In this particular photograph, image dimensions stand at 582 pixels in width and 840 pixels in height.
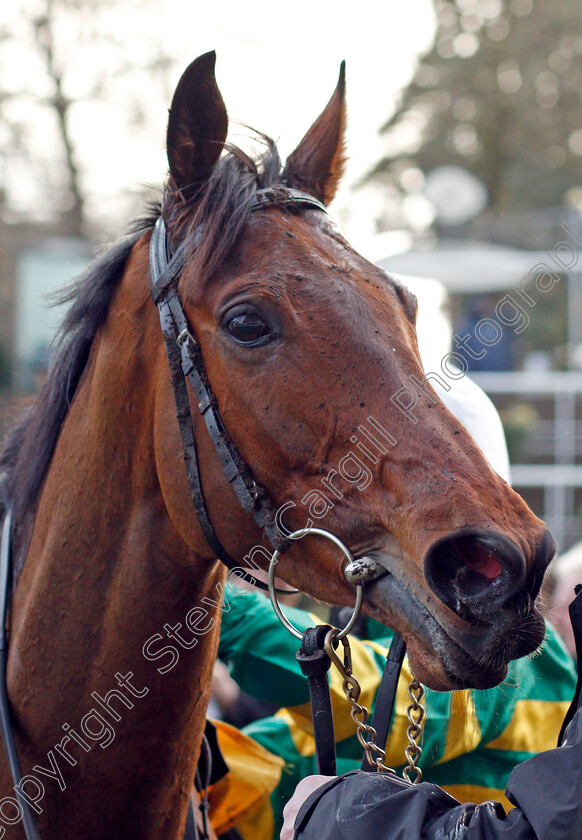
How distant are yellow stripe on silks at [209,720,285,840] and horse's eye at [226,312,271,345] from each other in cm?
124

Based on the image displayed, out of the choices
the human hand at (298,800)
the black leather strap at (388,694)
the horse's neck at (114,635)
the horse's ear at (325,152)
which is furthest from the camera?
the horse's ear at (325,152)

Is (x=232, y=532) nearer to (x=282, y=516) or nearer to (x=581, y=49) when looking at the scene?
(x=282, y=516)

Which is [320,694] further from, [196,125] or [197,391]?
[196,125]

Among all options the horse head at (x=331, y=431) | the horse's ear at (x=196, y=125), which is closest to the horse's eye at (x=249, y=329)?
the horse head at (x=331, y=431)

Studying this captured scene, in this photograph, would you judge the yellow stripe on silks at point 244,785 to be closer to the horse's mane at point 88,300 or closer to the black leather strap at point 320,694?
the black leather strap at point 320,694

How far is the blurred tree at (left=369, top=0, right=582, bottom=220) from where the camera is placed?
15.7 m

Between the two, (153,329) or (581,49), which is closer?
(153,329)

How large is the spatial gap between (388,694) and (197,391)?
82 centimetres

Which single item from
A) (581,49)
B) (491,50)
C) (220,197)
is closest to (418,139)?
(491,50)

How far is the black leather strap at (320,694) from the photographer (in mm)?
1537

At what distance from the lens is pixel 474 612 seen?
1286 mm

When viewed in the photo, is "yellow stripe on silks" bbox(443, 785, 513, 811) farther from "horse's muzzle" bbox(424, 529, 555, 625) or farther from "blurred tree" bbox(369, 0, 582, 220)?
"blurred tree" bbox(369, 0, 582, 220)

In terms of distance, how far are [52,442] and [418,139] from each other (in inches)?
612

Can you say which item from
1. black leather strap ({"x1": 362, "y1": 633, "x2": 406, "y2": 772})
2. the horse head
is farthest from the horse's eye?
black leather strap ({"x1": 362, "y1": 633, "x2": 406, "y2": 772})
